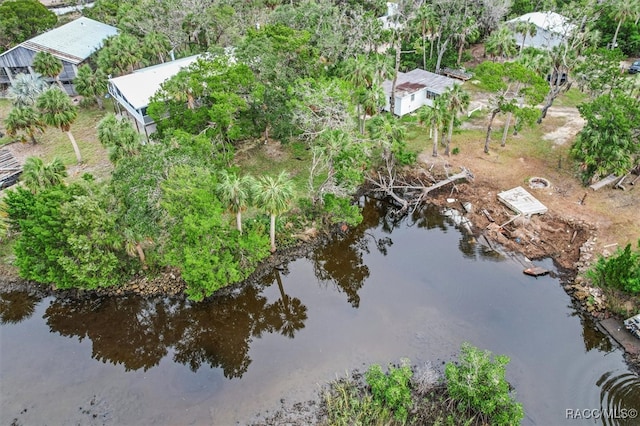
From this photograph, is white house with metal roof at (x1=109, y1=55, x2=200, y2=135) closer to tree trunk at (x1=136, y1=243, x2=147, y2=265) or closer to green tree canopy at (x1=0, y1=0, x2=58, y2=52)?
tree trunk at (x1=136, y1=243, x2=147, y2=265)

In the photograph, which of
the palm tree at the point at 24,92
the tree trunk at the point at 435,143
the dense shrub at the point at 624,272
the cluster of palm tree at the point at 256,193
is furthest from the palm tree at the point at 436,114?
the palm tree at the point at 24,92

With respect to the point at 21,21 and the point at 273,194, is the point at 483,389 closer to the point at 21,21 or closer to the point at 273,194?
the point at 273,194

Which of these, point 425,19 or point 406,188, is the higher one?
point 425,19

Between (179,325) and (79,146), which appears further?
(79,146)

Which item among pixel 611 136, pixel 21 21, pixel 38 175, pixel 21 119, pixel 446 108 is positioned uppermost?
pixel 21 21

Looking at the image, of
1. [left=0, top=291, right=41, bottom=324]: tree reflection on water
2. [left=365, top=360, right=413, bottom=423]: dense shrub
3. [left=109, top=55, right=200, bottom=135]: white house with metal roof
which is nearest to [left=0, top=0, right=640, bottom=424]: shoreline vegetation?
[left=365, top=360, right=413, bottom=423]: dense shrub

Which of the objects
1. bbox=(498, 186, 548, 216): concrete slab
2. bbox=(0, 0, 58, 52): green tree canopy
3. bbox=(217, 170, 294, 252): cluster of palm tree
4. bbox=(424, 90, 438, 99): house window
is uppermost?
bbox=(0, 0, 58, 52): green tree canopy

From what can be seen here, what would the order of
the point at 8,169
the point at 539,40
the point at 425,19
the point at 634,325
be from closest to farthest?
the point at 634,325, the point at 8,169, the point at 425,19, the point at 539,40

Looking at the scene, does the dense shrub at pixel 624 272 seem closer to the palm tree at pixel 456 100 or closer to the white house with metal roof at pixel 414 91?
the palm tree at pixel 456 100

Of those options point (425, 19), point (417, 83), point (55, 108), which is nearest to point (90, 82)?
point (55, 108)
